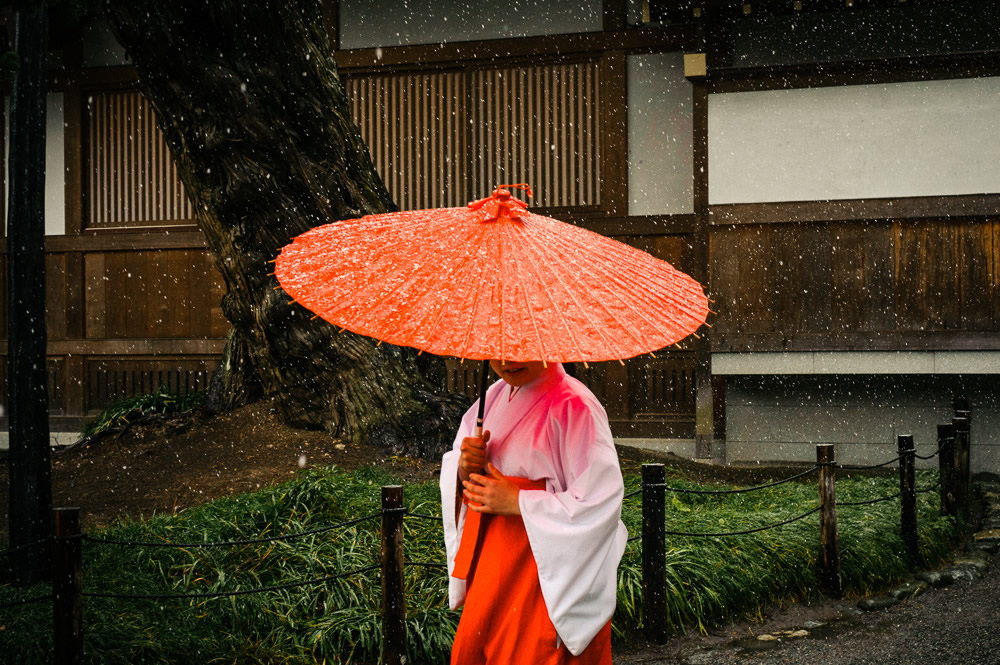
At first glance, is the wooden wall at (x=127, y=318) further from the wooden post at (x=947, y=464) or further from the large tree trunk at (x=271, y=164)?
the wooden post at (x=947, y=464)

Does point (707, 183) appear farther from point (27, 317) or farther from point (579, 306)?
point (579, 306)

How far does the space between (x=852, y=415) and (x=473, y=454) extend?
8409 mm

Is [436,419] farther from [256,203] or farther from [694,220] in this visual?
[694,220]

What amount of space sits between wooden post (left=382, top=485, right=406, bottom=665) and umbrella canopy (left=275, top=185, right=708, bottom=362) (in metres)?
1.77

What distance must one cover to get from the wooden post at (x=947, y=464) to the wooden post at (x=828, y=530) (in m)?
2.21

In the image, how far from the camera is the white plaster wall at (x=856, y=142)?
9.59m

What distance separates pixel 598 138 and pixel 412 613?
299 inches

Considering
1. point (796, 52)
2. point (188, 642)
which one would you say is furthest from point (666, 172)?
point (188, 642)

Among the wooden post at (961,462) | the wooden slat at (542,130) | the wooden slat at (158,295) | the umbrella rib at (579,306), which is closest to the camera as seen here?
the umbrella rib at (579,306)

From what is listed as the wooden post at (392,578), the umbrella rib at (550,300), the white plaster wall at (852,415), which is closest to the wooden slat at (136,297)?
the white plaster wall at (852,415)

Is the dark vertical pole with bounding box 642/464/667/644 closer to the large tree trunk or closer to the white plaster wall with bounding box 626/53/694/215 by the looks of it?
the large tree trunk

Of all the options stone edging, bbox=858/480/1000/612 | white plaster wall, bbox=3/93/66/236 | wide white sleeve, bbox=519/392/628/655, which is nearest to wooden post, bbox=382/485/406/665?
wide white sleeve, bbox=519/392/628/655

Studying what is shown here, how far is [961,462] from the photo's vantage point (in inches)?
308

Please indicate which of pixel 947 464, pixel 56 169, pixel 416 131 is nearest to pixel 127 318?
pixel 56 169
